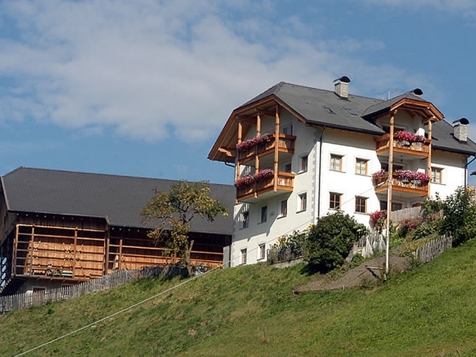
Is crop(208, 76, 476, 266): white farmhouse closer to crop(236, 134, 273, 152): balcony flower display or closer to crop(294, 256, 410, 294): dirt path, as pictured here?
crop(236, 134, 273, 152): balcony flower display

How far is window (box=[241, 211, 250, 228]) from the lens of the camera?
227 ft

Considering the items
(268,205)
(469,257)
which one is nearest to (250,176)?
(268,205)

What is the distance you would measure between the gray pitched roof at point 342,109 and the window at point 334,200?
375 centimetres

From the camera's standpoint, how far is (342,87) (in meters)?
71.5

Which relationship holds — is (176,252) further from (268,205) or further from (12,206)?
(12,206)

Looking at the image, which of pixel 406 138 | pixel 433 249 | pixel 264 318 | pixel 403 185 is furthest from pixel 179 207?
pixel 433 249

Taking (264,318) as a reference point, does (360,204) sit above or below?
above

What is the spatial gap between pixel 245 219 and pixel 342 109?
891cm

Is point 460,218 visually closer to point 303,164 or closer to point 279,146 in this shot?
point 303,164

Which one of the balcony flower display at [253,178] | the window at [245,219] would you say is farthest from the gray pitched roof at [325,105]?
the window at [245,219]

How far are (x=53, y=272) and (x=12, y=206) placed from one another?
5293 millimetres

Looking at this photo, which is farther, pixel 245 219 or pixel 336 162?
pixel 245 219

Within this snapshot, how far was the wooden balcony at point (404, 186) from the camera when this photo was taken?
64125 mm

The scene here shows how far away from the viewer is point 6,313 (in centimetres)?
7206
